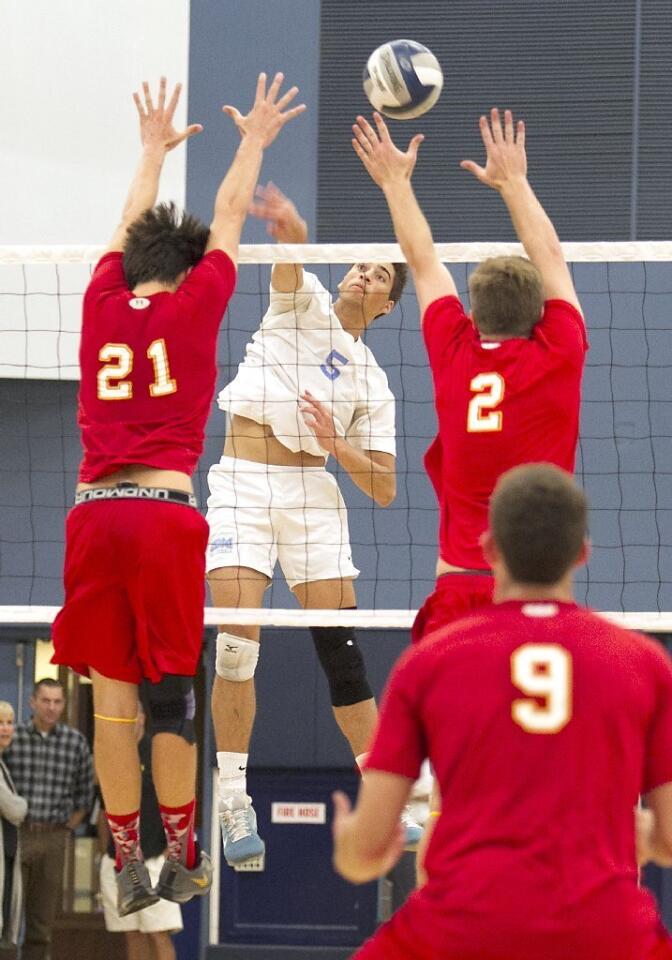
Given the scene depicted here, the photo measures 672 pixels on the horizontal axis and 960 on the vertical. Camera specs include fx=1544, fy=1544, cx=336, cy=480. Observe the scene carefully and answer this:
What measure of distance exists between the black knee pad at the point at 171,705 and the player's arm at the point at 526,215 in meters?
1.95

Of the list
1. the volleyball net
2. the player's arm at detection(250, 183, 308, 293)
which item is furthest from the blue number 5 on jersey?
the volleyball net

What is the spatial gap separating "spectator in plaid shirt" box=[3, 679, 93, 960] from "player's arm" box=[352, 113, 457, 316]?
7430 millimetres

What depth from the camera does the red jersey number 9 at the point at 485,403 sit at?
5234 millimetres

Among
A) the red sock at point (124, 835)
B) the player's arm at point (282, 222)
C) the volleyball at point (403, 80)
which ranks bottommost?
the red sock at point (124, 835)

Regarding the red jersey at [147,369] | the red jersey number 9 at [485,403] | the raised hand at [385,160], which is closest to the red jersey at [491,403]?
the red jersey number 9 at [485,403]

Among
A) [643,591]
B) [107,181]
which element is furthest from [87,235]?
[643,591]

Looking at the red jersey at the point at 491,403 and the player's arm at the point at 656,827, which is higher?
the red jersey at the point at 491,403

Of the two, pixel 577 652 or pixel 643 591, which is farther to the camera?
pixel 643 591

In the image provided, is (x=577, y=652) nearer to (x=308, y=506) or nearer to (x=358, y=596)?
(x=308, y=506)

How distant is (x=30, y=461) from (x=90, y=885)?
404 cm

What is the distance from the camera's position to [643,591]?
12414 millimetres

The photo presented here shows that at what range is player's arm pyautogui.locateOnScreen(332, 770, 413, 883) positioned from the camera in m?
3.27

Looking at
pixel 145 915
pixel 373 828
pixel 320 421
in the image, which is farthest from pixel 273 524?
pixel 145 915

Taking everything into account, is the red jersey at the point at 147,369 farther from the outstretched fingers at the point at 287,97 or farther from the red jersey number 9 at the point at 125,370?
the outstretched fingers at the point at 287,97
